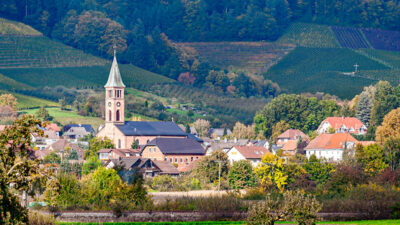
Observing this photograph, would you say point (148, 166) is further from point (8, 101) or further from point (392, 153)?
point (8, 101)

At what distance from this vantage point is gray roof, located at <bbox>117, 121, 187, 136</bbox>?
13188cm

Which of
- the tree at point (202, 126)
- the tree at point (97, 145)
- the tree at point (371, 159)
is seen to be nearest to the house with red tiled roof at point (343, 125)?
the tree at point (202, 126)

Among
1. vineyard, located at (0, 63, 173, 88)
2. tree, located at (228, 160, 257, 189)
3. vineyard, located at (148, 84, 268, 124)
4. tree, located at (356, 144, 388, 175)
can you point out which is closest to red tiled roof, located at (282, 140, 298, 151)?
tree, located at (356, 144, 388, 175)

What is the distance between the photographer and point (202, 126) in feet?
531

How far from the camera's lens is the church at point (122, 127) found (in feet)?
427

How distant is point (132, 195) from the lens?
5900 centimetres

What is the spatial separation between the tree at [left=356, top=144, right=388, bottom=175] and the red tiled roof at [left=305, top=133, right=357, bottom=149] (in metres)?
22.2

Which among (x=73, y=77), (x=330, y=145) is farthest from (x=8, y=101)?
(x=330, y=145)

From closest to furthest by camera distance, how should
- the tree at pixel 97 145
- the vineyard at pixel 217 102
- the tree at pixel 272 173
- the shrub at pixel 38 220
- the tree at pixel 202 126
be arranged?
the shrub at pixel 38 220
the tree at pixel 272 173
the tree at pixel 97 145
the tree at pixel 202 126
the vineyard at pixel 217 102

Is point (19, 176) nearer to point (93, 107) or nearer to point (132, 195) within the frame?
point (132, 195)

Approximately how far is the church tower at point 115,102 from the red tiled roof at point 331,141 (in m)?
34.7

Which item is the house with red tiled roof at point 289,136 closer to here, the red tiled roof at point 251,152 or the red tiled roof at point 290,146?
the red tiled roof at point 290,146

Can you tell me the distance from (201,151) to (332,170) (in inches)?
1730

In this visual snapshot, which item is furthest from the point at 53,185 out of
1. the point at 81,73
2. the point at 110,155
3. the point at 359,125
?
the point at 81,73
